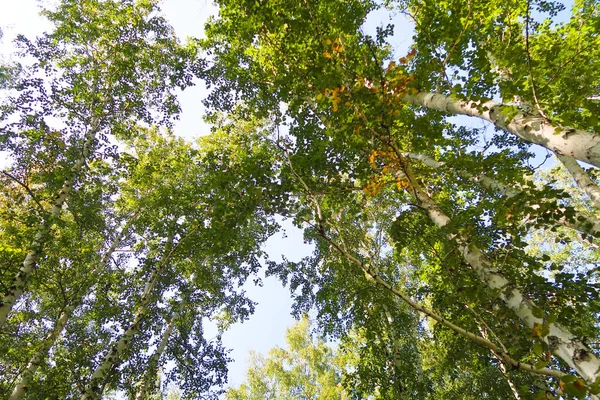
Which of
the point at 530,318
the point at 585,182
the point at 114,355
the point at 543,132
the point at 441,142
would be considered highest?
the point at 441,142

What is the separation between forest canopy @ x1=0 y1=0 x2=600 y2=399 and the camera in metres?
3.96

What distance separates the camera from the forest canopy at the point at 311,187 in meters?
3.96

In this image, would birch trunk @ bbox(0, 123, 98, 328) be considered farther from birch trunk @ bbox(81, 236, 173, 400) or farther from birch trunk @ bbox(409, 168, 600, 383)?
birch trunk @ bbox(409, 168, 600, 383)

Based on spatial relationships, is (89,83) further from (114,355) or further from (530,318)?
(530,318)

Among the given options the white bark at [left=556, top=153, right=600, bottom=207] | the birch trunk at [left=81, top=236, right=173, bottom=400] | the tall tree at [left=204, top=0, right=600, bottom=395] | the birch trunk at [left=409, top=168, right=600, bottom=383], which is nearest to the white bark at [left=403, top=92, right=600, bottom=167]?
the tall tree at [left=204, top=0, right=600, bottom=395]

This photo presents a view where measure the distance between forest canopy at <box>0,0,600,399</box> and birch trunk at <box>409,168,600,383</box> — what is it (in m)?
0.02

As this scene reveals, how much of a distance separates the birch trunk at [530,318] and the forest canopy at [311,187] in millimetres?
17

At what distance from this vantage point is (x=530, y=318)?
2.68 metres

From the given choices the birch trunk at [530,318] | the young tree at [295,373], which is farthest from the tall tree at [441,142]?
Result: the young tree at [295,373]

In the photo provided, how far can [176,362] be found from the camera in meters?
9.59

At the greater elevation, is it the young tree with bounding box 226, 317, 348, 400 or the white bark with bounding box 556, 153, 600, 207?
the young tree with bounding box 226, 317, 348, 400

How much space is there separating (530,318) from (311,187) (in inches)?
143

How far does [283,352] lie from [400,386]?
1440 cm

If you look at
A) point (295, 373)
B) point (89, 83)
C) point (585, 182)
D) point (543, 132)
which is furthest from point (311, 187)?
point (295, 373)
